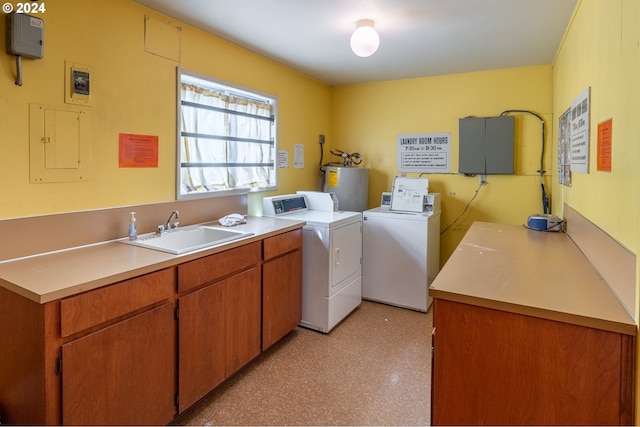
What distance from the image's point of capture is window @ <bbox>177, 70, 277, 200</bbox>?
8.50 ft

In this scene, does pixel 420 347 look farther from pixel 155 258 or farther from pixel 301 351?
pixel 155 258

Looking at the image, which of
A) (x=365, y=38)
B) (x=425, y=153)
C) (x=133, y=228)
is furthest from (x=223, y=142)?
(x=425, y=153)

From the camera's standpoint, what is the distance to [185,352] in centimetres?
185

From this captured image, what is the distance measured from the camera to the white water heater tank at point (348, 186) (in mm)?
3814

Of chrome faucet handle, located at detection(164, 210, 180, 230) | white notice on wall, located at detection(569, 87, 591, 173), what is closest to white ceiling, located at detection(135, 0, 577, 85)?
white notice on wall, located at detection(569, 87, 591, 173)

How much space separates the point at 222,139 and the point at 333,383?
195 cm

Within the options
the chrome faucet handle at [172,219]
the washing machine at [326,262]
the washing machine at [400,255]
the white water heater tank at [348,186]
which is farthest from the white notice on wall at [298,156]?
the chrome faucet handle at [172,219]

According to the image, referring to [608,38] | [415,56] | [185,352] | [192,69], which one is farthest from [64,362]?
[415,56]

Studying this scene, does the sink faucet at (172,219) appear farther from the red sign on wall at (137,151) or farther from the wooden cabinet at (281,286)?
the wooden cabinet at (281,286)

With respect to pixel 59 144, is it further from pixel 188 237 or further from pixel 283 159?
pixel 283 159

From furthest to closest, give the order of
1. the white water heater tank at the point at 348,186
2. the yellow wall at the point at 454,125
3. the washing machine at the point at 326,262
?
the white water heater tank at the point at 348,186
the yellow wall at the point at 454,125
the washing machine at the point at 326,262

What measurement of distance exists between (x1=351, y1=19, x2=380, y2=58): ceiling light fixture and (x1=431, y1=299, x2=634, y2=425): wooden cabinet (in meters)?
1.77

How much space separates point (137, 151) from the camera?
2.24 metres

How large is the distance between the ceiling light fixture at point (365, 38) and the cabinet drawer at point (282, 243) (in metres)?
1.34
